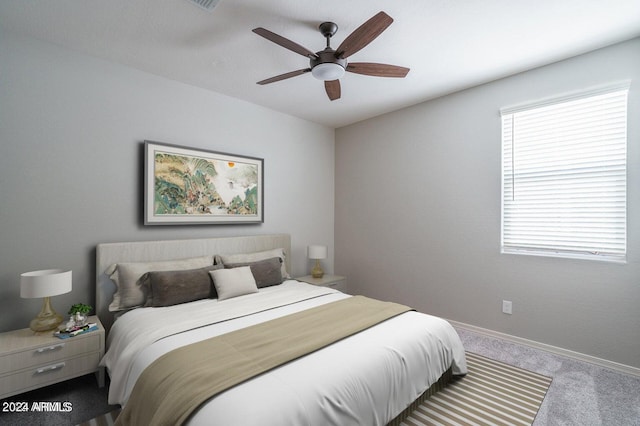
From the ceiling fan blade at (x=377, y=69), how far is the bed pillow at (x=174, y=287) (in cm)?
221

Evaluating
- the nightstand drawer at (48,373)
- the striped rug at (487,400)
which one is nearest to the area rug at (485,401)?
the striped rug at (487,400)

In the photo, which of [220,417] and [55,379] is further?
[55,379]

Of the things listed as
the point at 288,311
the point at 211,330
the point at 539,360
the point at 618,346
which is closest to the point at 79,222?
the point at 211,330

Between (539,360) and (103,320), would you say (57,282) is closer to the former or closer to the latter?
(103,320)

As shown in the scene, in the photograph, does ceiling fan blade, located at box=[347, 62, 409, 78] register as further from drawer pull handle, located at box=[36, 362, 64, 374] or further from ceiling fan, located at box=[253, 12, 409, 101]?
drawer pull handle, located at box=[36, 362, 64, 374]

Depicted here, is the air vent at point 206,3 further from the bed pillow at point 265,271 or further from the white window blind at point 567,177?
the white window blind at point 567,177

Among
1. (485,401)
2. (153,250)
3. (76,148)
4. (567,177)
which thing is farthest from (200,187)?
(567,177)

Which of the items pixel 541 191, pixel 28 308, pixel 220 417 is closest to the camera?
pixel 220 417

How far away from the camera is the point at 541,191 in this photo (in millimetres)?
2920

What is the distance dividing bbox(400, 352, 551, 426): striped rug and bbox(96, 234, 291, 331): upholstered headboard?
2.37 metres

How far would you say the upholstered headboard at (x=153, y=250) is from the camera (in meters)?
2.59

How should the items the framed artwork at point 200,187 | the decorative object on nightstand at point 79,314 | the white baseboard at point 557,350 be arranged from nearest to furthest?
the decorative object on nightstand at point 79,314, the white baseboard at point 557,350, the framed artwork at point 200,187

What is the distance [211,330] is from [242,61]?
2292mm

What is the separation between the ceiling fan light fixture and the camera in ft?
7.17
